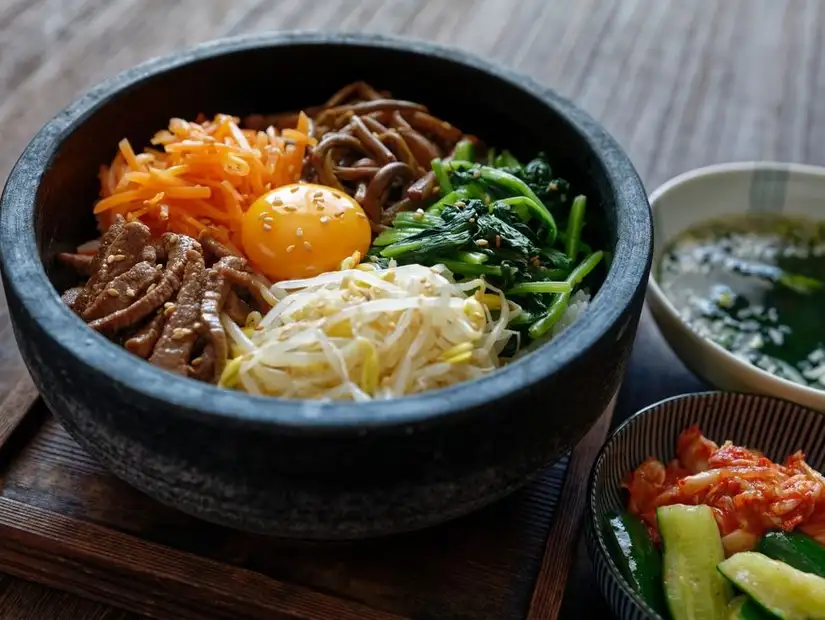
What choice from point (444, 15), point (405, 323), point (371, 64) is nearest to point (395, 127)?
point (371, 64)

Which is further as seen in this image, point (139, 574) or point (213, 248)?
point (213, 248)

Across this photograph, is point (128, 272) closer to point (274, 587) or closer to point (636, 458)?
point (274, 587)

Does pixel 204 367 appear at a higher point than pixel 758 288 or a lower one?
higher

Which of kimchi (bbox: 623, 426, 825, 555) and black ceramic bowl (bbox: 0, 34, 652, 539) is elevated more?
black ceramic bowl (bbox: 0, 34, 652, 539)

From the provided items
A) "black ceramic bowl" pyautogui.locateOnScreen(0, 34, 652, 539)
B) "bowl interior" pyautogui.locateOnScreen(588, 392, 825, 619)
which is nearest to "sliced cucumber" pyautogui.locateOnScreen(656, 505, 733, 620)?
"bowl interior" pyautogui.locateOnScreen(588, 392, 825, 619)

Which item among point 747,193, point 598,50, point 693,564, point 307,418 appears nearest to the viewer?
point 307,418

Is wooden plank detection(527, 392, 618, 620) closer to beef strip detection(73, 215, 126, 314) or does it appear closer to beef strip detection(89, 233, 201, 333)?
beef strip detection(89, 233, 201, 333)

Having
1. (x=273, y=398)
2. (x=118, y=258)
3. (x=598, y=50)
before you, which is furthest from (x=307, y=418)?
(x=598, y=50)

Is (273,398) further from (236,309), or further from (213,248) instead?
(213,248)

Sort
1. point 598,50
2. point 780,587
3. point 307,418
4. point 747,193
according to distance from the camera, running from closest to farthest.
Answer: point 307,418
point 780,587
point 747,193
point 598,50
